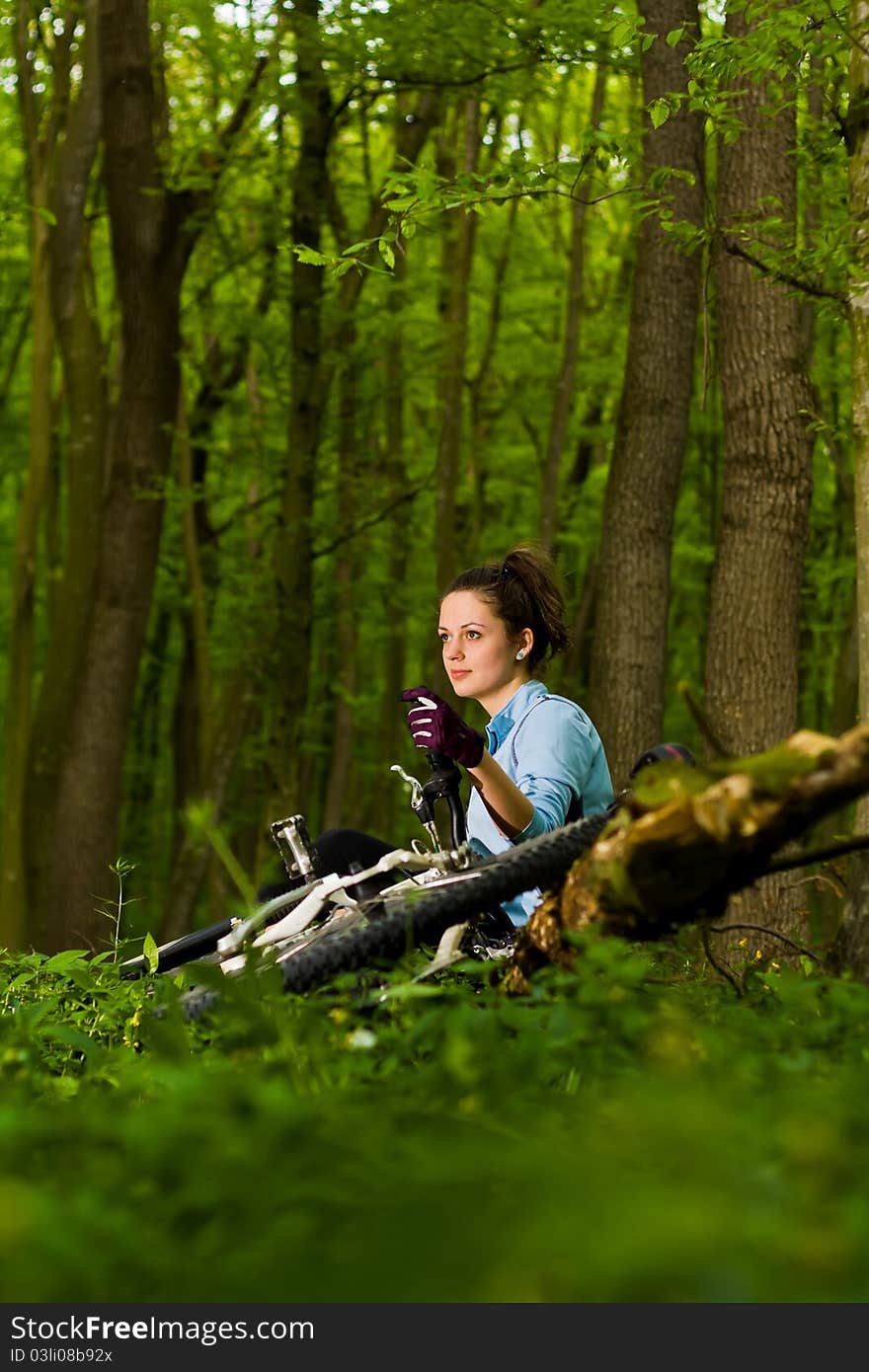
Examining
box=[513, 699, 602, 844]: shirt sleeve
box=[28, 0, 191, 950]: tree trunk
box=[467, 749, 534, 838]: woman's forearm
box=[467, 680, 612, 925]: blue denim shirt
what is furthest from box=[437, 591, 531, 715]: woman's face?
box=[28, 0, 191, 950]: tree trunk

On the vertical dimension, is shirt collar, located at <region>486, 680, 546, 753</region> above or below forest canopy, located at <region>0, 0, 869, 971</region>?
below

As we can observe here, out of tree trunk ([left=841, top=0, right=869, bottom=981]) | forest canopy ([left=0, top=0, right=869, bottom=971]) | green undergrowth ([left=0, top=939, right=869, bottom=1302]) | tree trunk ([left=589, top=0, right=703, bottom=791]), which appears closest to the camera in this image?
green undergrowth ([left=0, top=939, right=869, bottom=1302])

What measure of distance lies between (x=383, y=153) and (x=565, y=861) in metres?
16.1

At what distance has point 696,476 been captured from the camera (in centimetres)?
1994

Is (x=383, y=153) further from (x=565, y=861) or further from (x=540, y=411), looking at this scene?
(x=565, y=861)

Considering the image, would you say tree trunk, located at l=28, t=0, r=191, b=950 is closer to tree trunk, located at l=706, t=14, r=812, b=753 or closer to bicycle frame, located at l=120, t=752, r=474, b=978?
tree trunk, located at l=706, t=14, r=812, b=753

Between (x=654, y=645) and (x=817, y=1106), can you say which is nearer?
(x=817, y=1106)

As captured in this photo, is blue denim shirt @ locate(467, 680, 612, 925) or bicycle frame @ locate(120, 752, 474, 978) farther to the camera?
blue denim shirt @ locate(467, 680, 612, 925)

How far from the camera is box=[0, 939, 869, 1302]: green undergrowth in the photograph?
59.6 inches

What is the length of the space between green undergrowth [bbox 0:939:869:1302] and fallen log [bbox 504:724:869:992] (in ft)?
0.75

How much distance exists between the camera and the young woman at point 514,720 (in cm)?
403

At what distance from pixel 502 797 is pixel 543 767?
14.6 inches

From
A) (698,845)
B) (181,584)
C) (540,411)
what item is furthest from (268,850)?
(698,845)

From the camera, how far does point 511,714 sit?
16.3ft
